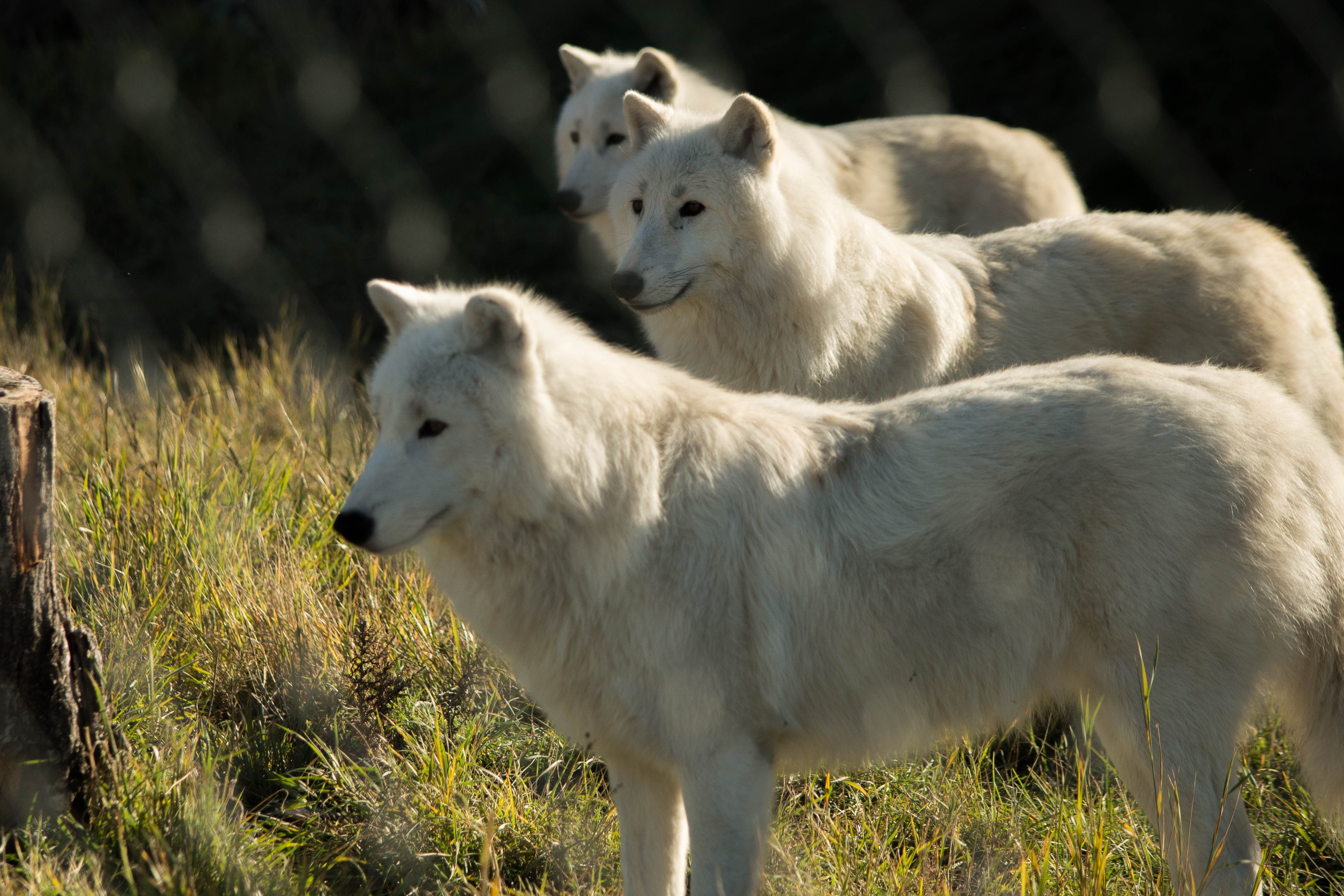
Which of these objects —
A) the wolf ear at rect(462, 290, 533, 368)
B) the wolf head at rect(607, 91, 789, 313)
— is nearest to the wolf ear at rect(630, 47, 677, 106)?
the wolf head at rect(607, 91, 789, 313)

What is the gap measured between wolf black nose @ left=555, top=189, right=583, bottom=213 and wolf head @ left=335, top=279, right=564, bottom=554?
3268 millimetres

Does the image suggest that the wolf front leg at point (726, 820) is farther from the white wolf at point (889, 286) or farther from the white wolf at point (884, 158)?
the white wolf at point (884, 158)

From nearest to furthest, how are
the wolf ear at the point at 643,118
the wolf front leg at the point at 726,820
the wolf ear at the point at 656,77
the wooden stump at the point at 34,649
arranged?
the wolf front leg at the point at 726,820 → the wooden stump at the point at 34,649 → the wolf ear at the point at 643,118 → the wolf ear at the point at 656,77

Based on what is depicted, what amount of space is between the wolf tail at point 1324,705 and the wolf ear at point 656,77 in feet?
12.7

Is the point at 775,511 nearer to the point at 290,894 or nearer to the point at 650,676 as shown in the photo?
the point at 650,676

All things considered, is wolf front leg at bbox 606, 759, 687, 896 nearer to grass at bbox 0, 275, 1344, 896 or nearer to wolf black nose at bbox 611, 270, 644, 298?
grass at bbox 0, 275, 1344, 896

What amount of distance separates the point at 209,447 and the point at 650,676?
2696 mm

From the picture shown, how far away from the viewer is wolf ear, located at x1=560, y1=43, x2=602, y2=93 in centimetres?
584

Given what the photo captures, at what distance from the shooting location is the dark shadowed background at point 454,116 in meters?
7.17

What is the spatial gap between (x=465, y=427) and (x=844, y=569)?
2.90 feet

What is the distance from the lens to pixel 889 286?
397 centimetres

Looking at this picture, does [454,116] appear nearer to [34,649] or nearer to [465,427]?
[34,649]

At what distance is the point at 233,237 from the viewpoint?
820 centimetres

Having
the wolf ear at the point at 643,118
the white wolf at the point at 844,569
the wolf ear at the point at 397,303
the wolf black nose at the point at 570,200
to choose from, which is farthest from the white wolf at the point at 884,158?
the white wolf at the point at 844,569
